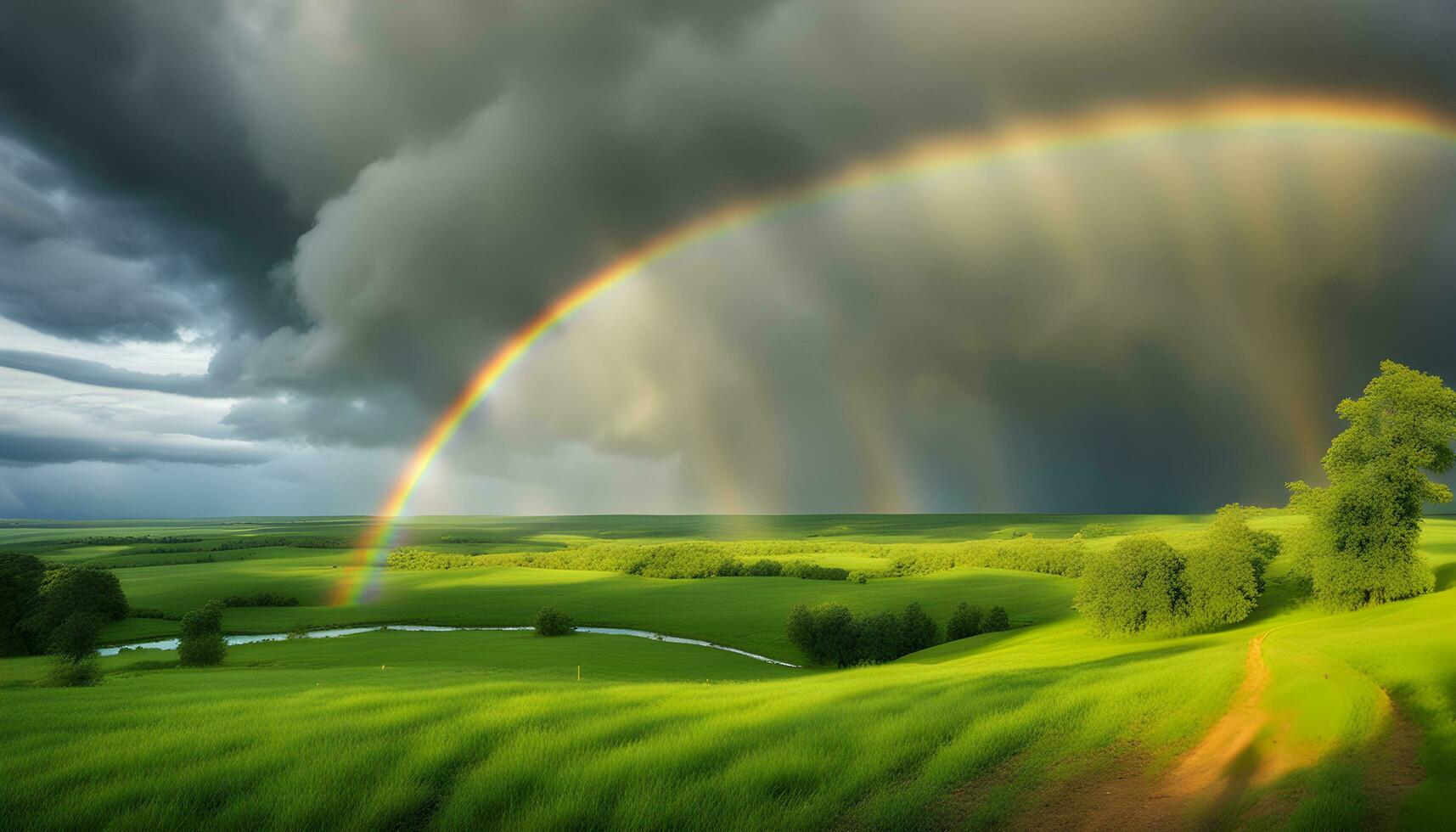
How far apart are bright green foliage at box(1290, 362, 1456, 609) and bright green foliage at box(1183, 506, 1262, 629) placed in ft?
15.7

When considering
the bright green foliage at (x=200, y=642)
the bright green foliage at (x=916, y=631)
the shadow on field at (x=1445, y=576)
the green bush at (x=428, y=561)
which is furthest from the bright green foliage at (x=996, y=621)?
the green bush at (x=428, y=561)

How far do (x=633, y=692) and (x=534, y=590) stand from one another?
108 m

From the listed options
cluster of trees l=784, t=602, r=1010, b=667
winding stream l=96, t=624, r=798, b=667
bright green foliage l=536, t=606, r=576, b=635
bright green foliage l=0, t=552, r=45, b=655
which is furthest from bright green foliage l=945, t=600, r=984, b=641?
bright green foliage l=0, t=552, r=45, b=655

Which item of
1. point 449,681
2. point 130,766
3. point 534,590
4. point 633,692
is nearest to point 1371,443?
point 633,692

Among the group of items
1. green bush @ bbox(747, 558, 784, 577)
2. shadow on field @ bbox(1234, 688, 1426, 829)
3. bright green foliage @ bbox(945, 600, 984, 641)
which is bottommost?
green bush @ bbox(747, 558, 784, 577)

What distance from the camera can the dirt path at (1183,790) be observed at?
900 centimetres

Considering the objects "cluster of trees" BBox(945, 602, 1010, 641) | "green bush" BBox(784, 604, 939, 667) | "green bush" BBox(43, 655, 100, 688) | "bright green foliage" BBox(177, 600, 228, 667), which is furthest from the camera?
"cluster of trees" BBox(945, 602, 1010, 641)

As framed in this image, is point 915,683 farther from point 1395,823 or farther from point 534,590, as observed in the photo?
point 534,590

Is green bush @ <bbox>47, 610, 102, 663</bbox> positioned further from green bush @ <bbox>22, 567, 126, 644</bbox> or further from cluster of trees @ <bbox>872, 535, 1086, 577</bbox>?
cluster of trees @ <bbox>872, 535, 1086, 577</bbox>

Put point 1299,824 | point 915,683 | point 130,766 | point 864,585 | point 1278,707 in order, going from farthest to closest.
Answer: point 864,585 < point 915,683 < point 1278,707 < point 130,766 < point 1299,824

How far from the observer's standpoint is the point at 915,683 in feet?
56.9

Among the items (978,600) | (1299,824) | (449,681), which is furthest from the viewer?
(978,600)

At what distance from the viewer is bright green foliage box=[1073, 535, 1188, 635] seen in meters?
46.9

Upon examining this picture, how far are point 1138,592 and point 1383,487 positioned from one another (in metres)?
14.8
